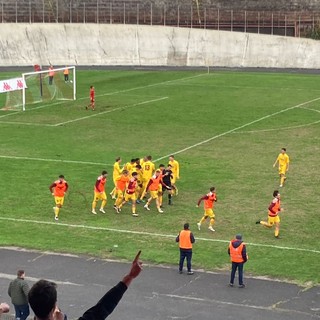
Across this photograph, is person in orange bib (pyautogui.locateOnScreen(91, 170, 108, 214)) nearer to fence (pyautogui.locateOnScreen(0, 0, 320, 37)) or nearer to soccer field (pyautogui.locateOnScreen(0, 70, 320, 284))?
soccer field (pyautogui.locateOnScreen(0, 70, 320, 284))

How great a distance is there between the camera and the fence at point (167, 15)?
84875 mm

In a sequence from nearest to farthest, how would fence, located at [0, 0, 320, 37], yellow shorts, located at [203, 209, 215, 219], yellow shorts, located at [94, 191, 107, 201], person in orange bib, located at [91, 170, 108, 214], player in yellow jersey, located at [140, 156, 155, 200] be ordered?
yellow shorts, located at [203, 209, 215, 219] → person in orange bib, located at [91, 170, 108, 214] → yellow shorts, located at [94, 191, 107, 201] → player in yellow jersey, located at [140, 156, 155, 200] → fence, located at [0, 0, 320, 37]

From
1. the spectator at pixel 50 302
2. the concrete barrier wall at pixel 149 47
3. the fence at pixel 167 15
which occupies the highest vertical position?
the fence at pixel 167 15

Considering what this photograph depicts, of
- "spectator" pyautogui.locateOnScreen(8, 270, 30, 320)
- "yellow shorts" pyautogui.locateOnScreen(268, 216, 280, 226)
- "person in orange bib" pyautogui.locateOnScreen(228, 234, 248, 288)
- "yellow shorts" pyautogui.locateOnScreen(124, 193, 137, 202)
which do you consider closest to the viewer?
"spectator" pyautogui.locateOnScreen(8, 270, 30, 320)

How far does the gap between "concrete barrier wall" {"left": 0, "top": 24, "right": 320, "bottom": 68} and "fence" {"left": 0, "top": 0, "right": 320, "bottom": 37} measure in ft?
14.5

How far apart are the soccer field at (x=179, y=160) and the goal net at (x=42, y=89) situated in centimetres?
125

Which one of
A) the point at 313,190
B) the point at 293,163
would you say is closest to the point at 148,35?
the point at 293,163

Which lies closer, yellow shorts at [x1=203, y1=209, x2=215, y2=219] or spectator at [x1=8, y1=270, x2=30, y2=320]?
spectator at [x1=8, y1=270, x2=30, y2=320]

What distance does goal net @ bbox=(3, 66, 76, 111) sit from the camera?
53938 millimetres

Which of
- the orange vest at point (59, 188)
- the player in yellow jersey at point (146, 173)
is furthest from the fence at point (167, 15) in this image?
the orange vest at point (59, 188)

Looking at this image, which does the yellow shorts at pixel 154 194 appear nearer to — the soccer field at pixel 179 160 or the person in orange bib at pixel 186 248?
the soccer field at pixel 179 160

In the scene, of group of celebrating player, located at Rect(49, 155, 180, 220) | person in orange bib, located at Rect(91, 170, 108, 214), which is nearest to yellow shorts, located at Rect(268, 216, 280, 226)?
group of celebrating player, located at Rect(49, 155, 180, 220)

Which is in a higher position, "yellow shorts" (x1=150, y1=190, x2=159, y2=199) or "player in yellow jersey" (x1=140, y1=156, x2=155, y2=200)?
"player in yellow jersey" (x1=140, y1=156, x2=155, y2=200)

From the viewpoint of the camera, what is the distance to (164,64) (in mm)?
80375
